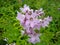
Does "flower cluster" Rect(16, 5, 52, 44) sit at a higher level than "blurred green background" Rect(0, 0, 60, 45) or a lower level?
lower

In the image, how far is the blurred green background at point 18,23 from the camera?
8.55 ft

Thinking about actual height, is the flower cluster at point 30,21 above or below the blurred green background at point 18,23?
below

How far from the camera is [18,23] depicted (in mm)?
2801

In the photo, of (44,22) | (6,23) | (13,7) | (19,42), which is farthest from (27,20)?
(13,7)

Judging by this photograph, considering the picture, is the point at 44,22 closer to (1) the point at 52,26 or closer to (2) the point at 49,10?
(1) the point at 52,26

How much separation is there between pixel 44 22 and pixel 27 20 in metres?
0.16

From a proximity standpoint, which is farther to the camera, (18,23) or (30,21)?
(18,23)

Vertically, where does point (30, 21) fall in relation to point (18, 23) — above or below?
below

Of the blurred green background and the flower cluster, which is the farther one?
the blurred green background

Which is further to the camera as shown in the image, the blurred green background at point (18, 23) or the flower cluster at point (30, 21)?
the blurred green background at point (18, 23)

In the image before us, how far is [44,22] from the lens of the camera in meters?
1.83

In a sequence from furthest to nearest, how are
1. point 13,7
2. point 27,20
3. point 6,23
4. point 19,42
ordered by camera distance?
1. point 13,7
2. point 6,23
3. point 19,42
4. point 27,20

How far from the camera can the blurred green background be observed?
2.60 metres

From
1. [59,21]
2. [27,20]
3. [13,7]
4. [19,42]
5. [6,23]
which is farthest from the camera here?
[13,7]
